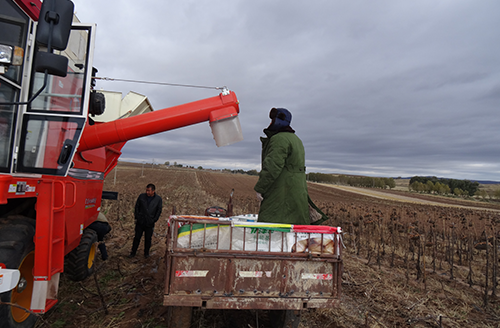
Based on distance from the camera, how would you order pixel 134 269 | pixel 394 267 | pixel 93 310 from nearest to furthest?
pixel 93 310 → pixel 134 269 → pixel 394 267

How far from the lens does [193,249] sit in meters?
2.85

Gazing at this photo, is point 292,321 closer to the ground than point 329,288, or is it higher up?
closer to the ground

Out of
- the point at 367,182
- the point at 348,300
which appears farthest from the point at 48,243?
the point at 367,182

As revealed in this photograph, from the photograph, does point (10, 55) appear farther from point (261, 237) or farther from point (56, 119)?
point (261, 237)

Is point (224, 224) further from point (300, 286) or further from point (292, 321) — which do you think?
point (292, 321)

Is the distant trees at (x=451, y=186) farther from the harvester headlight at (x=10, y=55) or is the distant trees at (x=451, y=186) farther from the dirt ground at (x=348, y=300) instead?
the harvester headlight at (x=10, y=55)

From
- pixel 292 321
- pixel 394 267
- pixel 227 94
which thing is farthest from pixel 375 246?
pixel 227 94

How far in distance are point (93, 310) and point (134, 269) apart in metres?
1.86

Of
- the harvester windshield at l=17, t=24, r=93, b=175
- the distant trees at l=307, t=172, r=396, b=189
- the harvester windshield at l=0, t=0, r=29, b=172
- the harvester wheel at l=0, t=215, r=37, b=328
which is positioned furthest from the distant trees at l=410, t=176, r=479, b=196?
the harvester windshield at l=0, t=0, r=29, b=172

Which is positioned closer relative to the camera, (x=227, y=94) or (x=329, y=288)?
(x=329, y=288)

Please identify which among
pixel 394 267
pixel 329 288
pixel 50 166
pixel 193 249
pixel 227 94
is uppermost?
pixel 227 94

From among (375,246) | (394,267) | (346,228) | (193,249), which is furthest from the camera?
(346,228)

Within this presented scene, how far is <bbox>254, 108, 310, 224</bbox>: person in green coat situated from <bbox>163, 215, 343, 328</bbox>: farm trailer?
512 millimetres

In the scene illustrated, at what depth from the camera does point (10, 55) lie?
7.84ft
